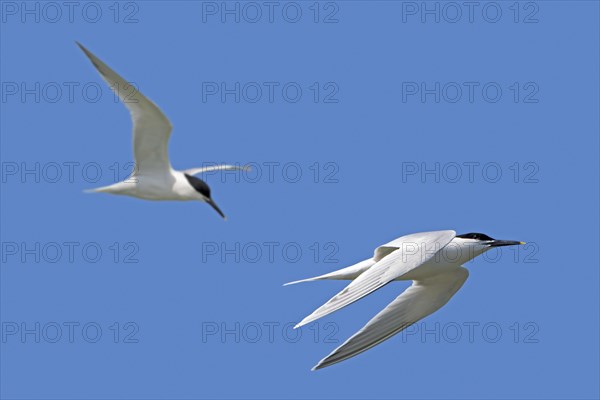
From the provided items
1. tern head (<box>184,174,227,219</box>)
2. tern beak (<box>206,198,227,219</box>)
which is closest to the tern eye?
tern beak (<box>206,198,227,219</box>)

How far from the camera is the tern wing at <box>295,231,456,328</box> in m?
11.5

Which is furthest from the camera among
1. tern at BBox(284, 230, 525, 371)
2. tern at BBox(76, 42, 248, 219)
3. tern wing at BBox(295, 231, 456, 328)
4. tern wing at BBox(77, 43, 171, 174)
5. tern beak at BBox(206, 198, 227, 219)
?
tern beak at BBox(206, 198, 227, 219)

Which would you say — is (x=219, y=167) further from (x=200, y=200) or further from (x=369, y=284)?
(x=369, y=284)

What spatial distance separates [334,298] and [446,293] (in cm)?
223

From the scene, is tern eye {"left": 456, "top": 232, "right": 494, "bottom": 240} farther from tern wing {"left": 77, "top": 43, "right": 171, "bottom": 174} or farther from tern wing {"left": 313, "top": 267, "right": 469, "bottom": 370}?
tern wing {"left": 77, "top": 43, "right": 171, "bottom": 174}

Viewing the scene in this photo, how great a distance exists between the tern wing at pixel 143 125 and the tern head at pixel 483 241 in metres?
3.11

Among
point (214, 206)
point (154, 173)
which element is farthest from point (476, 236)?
point (154, 173)

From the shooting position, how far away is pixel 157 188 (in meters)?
13.0

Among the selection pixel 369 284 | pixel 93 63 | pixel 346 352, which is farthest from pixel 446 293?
pixel 93 63

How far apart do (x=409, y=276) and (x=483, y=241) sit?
0.87 metres

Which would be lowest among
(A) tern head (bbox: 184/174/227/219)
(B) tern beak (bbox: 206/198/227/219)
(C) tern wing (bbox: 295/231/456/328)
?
(C) tern wing (bbox: 295/231/456/328)

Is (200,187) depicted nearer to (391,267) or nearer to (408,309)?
(391,267)

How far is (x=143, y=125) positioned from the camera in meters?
12.7

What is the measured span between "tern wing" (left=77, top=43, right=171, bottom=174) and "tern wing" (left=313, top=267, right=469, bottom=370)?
263 centimetres
